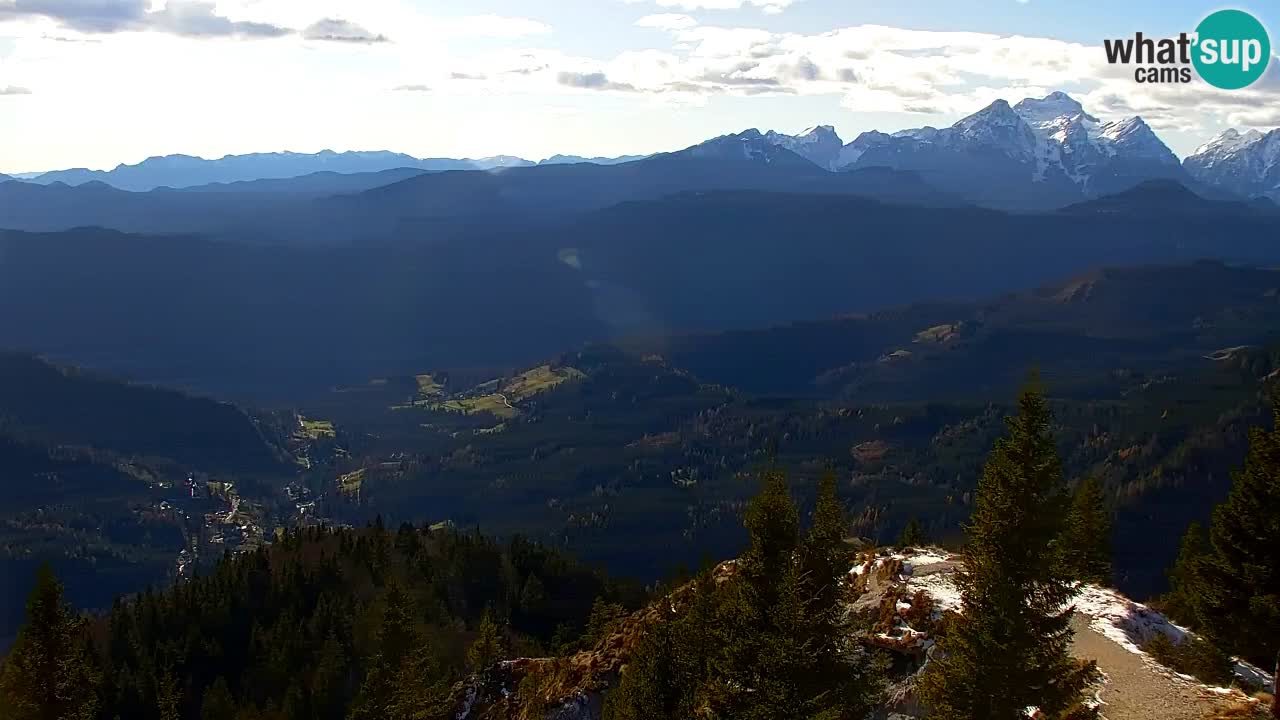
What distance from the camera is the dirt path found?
43.4 m

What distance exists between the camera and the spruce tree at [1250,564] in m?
46.0

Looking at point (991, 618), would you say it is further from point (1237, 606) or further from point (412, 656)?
point (412, 656)

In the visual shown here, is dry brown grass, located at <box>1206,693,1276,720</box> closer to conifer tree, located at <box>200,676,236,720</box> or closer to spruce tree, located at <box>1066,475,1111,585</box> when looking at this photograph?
spruce tree, located at <box>1066,475,1111,585</box>

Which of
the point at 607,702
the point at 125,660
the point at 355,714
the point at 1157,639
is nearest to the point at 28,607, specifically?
the point at 355,714

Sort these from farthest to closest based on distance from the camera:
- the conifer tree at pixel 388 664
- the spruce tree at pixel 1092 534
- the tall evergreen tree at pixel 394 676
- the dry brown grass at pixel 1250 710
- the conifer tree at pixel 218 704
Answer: the conifer tree at pixel 218 704 < the spruce tree at pixel 1092 534 < the conifer tree at pixel 388 664 < the tall evergreen tree at pixel 394 676 < the dry brown grass at pixel 1250 710

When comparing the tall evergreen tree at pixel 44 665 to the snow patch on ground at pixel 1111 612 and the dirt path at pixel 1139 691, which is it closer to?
the snow patch on ground at pixel 1111 612

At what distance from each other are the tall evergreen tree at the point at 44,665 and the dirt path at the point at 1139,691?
49825 millimetres

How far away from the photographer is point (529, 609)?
164750mm

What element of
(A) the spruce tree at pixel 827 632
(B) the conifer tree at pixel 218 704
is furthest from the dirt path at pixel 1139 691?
(B) the conifer tree at pixel 218 704

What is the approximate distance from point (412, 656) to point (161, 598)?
415 ft

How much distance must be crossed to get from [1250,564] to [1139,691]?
8.24 metres

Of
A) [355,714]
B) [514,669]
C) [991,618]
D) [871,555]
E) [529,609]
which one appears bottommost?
[529,609]

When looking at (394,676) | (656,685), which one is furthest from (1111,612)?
(394,676)

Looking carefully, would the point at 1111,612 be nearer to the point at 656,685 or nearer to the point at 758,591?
the point at 656,685
